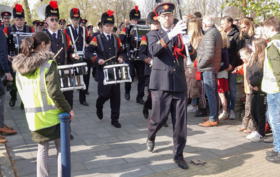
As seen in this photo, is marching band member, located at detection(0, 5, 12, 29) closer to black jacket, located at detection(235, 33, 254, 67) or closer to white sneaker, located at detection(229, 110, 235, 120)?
black jacket, located at detection(235, 33, 254, 67)

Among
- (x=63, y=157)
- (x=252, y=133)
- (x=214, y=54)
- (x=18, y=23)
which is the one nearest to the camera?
(x=63, y=157)

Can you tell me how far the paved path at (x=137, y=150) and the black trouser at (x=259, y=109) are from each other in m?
0.31

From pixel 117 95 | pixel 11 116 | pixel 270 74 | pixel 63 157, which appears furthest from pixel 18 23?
pixel 270 74

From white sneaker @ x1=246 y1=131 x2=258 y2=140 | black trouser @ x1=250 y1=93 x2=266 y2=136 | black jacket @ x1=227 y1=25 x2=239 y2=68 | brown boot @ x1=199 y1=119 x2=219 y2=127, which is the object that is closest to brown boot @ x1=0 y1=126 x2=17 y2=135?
brown boot @ x1=199 y1=119 x2=219 y2=127

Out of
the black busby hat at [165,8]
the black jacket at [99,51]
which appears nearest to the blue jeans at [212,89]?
the black jacket at [99,51]

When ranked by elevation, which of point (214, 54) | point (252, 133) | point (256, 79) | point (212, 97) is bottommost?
point (252, 133)

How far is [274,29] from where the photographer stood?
4.47 meters

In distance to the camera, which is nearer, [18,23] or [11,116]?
[11,116]

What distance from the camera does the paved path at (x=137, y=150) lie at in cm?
402

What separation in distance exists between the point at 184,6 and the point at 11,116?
20.1 meters

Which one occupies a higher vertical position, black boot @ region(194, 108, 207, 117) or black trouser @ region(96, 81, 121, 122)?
black trouser @ region(96, 81, 121, 122)

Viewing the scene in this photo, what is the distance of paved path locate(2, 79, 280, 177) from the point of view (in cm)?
402

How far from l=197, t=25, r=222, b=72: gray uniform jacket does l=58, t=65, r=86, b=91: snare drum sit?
8.37ft

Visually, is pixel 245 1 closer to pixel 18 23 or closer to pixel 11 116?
pixel 18 23
